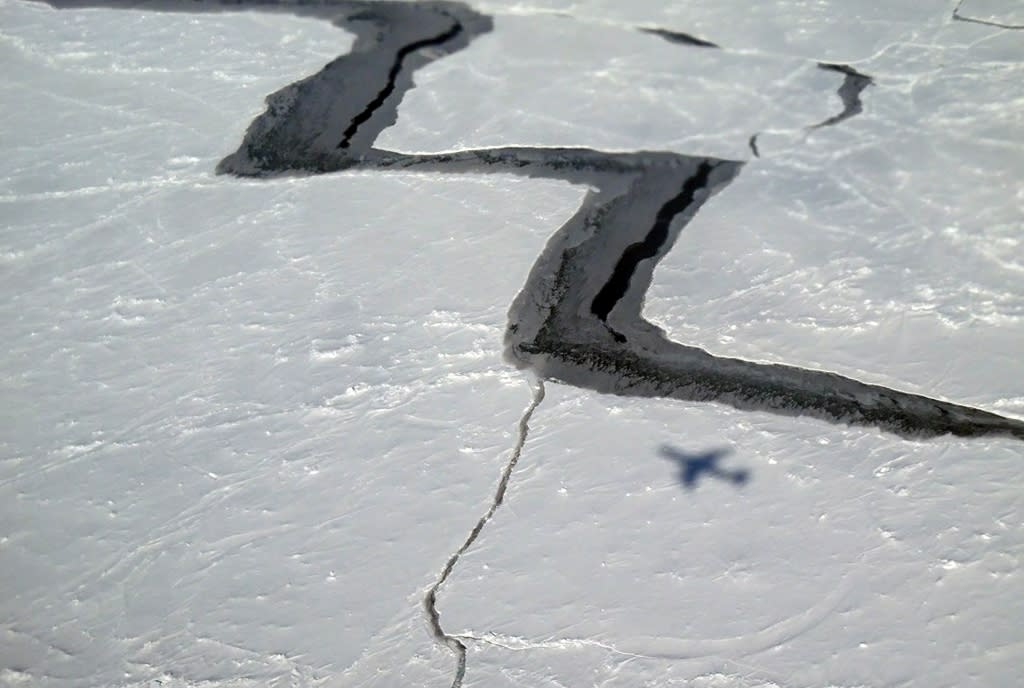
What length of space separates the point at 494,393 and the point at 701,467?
38cm

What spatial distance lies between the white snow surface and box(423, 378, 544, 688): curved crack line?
0.05ft

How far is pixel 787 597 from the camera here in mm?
1432

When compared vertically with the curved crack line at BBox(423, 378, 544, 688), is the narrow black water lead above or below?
above

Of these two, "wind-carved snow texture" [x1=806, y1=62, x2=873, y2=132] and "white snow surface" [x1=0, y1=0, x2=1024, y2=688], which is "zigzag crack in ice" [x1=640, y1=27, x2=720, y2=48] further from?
"wind-carved snow texture" [x1=806, y1=62, x2=873, y2=132]

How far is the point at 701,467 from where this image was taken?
5.39 feet

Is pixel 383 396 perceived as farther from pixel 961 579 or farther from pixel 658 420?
pixel 961 579

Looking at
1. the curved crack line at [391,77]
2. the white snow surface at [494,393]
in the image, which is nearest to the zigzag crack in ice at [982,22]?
the white snow surface at [494,393]

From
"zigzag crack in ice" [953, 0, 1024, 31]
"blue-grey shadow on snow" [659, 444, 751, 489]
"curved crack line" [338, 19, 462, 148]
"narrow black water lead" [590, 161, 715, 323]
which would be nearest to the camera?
"blue-grey shadow on snow" [659, 444, 751, 489]

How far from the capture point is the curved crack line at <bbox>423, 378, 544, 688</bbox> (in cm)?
141

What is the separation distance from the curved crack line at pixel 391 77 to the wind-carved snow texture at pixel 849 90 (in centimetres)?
103

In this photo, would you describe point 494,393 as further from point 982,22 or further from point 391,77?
point 982,22

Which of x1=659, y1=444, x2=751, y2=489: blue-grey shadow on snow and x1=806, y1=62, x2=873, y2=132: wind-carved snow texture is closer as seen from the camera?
x1=659, y1=444, x2=751, y2=489: blue-grey shadow on snow

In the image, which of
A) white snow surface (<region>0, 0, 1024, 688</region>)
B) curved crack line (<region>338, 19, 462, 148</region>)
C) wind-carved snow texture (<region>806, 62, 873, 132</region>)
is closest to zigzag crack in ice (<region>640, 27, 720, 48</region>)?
white snow surface (<region>0, 0, 1024, 688</region>)

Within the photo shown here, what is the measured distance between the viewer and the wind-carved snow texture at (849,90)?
2.44m
